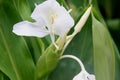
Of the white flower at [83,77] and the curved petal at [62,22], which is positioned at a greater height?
the curved petal at [62,22]

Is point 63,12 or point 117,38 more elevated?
point 63,12

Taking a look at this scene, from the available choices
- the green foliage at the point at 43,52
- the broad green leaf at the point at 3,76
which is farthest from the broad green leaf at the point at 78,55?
the broad green leaf at the point at 3,76

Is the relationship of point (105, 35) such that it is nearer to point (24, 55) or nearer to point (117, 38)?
→ point (24, 55)

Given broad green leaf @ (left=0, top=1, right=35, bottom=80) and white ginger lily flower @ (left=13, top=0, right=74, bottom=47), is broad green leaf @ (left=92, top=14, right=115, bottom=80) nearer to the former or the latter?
white ginger lily flower @ (left=13, top=0, right=74, bottom=47)

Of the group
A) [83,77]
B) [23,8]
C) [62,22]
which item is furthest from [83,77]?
[23,8]

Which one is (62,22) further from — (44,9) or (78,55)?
(78,55)

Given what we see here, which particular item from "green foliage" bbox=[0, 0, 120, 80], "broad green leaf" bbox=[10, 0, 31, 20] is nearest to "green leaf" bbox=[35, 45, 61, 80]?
"green foliage" bbox=[0, 0, 120, 80]

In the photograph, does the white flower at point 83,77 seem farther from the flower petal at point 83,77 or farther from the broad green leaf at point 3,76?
the broad green leaf at point 3,76

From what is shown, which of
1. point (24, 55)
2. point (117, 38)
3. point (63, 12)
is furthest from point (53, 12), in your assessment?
point (117, 38)
